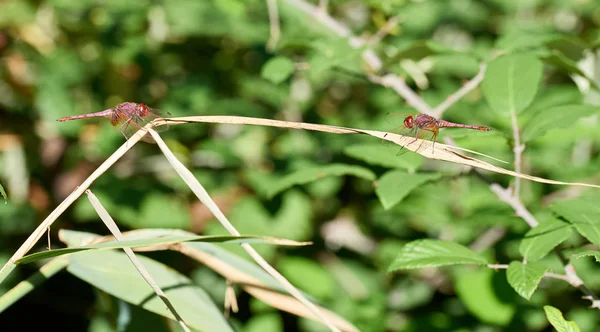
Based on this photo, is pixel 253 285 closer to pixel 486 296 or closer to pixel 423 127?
pixel 423 127

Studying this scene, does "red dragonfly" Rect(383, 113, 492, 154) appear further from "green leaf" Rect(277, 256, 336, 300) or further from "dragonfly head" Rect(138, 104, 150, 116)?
"green leaf" Rect(277, 256, 336, 300)

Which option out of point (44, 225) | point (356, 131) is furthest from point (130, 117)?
point (356, 131)

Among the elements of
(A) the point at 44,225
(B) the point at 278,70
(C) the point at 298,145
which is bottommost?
(A) the point at 44,225

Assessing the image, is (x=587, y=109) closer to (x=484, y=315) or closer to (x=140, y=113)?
(x=484, y=315)

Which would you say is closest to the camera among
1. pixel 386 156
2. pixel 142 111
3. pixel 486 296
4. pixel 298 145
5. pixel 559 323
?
pixel 559 323

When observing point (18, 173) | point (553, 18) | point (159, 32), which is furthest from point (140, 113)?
point (553, 18)

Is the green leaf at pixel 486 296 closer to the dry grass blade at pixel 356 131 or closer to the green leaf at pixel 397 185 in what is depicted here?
the green leaf at pixel 397 185
